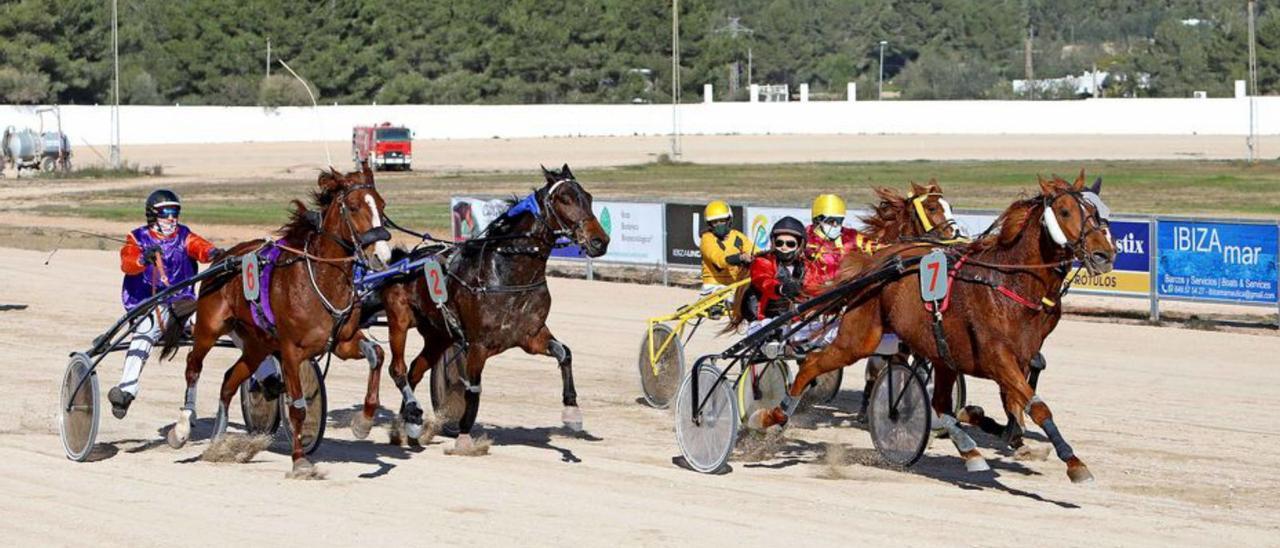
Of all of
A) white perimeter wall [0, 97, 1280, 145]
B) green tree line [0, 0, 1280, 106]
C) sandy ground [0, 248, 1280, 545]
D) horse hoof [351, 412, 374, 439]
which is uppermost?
green tree line [0, 0, 1280, 106]

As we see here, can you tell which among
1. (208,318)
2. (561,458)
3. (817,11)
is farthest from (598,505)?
(817,11)

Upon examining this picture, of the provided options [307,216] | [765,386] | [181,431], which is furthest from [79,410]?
[765,386]

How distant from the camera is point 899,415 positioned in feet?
34.2

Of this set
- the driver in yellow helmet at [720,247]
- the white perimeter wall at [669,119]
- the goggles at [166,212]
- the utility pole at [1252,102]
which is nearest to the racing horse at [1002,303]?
the driver in yellow helmet at [720,247]

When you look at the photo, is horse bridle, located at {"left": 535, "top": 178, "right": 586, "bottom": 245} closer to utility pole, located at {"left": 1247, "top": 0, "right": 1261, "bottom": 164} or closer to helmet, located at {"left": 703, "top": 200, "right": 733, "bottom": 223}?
helmet, located at {"left": 703, "top": 200, "right": 733, "bottom": 223}

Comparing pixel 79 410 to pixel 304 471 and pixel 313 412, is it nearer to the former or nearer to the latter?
pixel 313 412

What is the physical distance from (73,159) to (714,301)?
53586mm

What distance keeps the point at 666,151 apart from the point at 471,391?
5624 cm

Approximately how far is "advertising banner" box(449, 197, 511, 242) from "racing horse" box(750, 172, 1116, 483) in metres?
14.2

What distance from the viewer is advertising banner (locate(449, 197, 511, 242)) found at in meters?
24.4

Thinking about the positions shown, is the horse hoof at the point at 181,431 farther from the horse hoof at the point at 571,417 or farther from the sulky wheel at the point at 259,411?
the horse hoof at the point at 571,417

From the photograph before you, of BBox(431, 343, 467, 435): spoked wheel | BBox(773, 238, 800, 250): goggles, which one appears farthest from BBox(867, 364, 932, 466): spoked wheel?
BBox(431, 343, 467, 435): spoked wheel

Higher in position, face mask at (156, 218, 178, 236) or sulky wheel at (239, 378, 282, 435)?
face mask at (156, 218, 178, 236)

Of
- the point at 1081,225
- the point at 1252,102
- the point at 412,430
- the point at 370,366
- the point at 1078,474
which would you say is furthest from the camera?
the point at 1252,102
